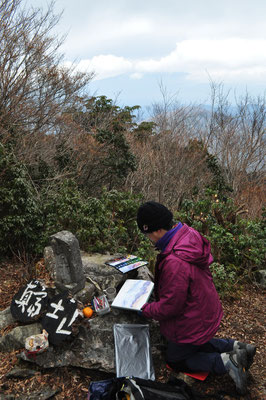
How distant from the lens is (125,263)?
13.4ft

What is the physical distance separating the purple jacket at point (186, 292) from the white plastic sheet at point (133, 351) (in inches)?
17.8

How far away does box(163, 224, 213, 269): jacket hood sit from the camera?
2.39 metres

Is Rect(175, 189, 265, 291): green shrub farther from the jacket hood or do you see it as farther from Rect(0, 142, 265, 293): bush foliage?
the jacket hood

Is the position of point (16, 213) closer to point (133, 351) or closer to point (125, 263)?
point (125, 263)

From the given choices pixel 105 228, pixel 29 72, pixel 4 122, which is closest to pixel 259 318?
pixel 105 228

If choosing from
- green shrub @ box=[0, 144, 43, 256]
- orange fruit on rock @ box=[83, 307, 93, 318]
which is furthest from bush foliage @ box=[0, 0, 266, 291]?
orange fruit on rock @ box=[83, 307, 93, 318]

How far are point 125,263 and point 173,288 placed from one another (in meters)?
1.77

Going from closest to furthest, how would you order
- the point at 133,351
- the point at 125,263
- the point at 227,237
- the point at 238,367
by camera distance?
the point at 238,367, the point at 133,351, the point at 125,263, the point at 227,237

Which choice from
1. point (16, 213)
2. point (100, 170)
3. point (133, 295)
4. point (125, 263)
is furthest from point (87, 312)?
point (100, 170)

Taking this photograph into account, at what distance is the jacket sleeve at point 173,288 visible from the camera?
7.75ft

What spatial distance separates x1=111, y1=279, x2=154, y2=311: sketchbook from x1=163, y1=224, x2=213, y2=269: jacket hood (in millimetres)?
869

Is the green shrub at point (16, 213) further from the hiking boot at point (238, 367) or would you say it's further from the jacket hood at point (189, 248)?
the hiking boot at point (238, 367)

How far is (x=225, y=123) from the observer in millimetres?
17094

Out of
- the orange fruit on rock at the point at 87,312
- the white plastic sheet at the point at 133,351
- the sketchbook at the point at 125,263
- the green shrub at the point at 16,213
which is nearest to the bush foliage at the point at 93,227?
the green shrub at the point at 16,213
